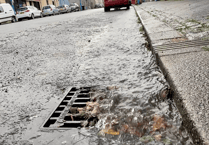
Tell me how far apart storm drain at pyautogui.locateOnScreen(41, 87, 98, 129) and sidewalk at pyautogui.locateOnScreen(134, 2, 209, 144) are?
0.68m

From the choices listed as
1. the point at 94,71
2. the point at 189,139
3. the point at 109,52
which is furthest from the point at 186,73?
the point at 109,52

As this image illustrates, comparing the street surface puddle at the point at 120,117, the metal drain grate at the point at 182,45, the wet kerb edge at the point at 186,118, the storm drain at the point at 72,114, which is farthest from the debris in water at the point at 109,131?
the metal drain grate at the point at 182,45

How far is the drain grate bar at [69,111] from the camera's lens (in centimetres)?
148

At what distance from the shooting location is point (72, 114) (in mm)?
1610

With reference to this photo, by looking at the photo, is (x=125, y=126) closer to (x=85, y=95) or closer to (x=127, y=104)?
(x=127, y=104)

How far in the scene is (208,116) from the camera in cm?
116

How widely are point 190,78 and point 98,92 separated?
0.86 m


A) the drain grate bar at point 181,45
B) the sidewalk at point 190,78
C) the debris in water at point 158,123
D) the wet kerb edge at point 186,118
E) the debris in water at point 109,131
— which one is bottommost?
the debris in water at point 109,131

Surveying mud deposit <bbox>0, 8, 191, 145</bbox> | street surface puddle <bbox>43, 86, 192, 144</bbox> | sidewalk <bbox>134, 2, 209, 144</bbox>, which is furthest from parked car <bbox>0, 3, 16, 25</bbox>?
street surface puddle <bbox>43, 86, 192, 144</bbox>

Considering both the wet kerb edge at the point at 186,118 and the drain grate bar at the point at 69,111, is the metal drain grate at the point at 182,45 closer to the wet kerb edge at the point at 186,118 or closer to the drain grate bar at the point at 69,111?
the wet kerb edge at the point at 186,118

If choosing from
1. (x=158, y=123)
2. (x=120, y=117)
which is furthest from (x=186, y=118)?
(x=120, y=117)

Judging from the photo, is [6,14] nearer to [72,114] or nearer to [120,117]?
[72,114]

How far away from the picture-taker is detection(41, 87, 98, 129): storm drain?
1.47m

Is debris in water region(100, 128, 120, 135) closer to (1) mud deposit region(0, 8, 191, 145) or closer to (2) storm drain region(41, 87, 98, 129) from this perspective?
(1) mud deposit region(0, 8, 191, 145)
